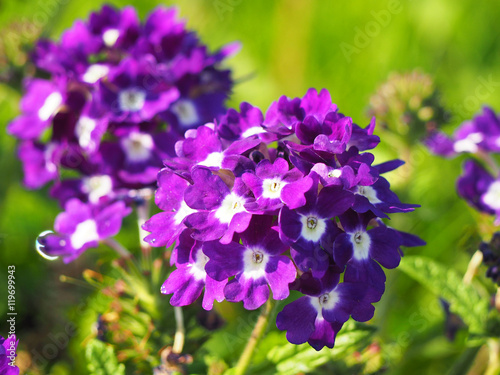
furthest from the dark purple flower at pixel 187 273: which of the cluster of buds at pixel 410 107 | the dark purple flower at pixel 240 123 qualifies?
the cluster of buds at pixel 410 107

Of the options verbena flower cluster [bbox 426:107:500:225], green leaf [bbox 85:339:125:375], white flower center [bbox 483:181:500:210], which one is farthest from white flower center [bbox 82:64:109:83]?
white flower center [bbox 483:181:500:210]

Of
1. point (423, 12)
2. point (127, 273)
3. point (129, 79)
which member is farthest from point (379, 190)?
point (423, 12)

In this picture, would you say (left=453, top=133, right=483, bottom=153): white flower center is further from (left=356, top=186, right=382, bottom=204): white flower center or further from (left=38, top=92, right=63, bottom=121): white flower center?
(left=38, top=92, right=63, bottom=121): white flower center

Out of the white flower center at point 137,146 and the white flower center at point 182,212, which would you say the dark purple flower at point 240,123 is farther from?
the white flower center at point 137,146

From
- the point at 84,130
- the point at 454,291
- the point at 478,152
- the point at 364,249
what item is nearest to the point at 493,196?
the point at 478,152

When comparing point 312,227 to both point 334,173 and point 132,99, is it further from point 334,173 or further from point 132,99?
point 132,99

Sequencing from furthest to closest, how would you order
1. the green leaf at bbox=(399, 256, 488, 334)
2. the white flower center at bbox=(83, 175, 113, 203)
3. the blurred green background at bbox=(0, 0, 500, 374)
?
1. the blurred green background at bbox=(0, 0, 500, 374)
2. the white flower center at bbox=(83, 175, 113, 203)
3. the green leaf at bbox=(399, 256, 488, 334)
